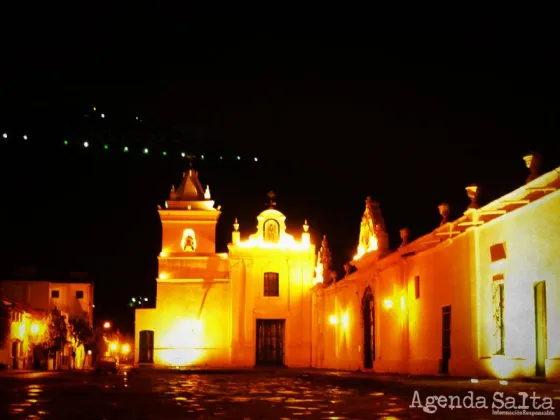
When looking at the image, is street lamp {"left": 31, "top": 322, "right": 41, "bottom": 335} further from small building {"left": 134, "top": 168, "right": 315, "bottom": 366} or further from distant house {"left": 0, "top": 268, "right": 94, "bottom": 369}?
small building {"left": 134, "top": 168, "right": 315, "bottom": 366}

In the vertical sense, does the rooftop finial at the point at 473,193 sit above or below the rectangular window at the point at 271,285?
above

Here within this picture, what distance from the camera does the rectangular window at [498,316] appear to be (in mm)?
21672

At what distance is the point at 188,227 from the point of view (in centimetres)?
5138

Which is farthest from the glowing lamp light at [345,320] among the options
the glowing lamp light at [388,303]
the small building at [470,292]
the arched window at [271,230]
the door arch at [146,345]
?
the door arch at [146,345]

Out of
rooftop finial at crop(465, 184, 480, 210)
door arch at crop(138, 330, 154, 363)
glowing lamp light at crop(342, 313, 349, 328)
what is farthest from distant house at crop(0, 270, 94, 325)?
rooftop finial at crop(465, 184, 480, 210)

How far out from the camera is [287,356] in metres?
49.2

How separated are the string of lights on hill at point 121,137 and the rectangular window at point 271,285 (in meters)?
7.28

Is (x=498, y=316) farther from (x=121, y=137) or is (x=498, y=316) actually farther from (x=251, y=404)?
(x=121, y=137)

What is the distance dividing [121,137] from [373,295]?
23645 millimetres

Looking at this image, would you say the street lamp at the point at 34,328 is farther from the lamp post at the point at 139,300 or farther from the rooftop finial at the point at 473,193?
the rooftop finial at the point at 473,193

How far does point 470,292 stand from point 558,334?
214 inches

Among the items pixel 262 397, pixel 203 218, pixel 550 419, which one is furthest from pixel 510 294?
pixel 203 218

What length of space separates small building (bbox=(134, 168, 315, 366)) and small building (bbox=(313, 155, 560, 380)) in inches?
515

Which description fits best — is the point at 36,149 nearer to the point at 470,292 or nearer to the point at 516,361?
the point at 470,292
